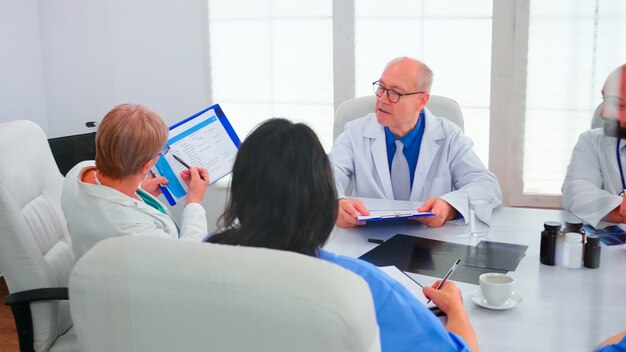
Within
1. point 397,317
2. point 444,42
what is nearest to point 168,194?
point 397,317

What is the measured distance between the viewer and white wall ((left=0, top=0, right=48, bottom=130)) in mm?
3334

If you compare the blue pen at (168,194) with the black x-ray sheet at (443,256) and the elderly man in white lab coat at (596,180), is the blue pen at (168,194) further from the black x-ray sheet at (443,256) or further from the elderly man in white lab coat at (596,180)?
the elderly man in white lab coat at (596,180)

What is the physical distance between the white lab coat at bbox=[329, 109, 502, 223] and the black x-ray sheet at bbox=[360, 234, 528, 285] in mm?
505

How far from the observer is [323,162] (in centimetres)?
102

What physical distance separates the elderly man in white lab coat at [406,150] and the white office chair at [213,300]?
63.2 inches

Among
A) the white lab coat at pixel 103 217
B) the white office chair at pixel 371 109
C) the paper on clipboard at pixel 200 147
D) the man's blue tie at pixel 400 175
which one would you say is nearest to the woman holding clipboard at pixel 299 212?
the white lab coat at pixel 103 217

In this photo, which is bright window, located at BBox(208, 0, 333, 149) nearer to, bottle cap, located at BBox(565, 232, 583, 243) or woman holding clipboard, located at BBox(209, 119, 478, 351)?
bottle cap, located at BBox(565, 232, 583, 243)

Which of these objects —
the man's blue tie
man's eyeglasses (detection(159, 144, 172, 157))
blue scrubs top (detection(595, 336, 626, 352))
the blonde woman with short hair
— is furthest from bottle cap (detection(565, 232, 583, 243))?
man's eyeglasses (detection(159, 144, 172, 157))

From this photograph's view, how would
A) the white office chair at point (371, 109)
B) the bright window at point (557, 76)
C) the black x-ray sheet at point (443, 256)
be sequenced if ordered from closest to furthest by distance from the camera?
the black x-ray sheet at point (443, 256) → the bright window at point (557, 76) → the white office chair at point (371, 109)

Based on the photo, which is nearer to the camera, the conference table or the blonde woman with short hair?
the conference table

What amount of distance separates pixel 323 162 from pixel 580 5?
179 centimetres

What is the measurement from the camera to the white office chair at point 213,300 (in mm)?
646

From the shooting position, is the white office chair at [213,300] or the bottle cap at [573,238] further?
the bottle cap at [573,238]

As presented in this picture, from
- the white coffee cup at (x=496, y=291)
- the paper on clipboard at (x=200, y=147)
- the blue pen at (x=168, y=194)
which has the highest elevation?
the paper on clipboard at (x=200, y=147)
